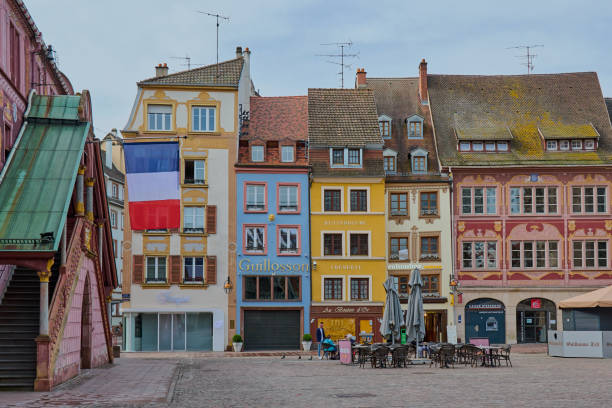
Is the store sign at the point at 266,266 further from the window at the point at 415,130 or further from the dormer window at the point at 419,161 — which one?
the window at the point at 415,130

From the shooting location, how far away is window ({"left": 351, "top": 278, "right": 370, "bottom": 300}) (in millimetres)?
47344

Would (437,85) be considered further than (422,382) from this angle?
Yes

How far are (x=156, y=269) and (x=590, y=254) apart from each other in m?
23.4

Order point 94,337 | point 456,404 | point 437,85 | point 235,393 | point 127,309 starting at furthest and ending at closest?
point 437,85 < point 127,309 < point 94,337 < point 235,393 < point 456,404

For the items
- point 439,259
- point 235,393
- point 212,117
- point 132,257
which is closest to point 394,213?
point 439,259

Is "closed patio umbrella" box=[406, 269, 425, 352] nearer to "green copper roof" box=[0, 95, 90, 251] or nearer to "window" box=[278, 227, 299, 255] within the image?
"green copper roof" box=[0, 95, 90, 251]

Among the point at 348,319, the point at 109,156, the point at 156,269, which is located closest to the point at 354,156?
the point at 348,319

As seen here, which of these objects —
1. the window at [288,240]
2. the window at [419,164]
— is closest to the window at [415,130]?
the window at [419,164]

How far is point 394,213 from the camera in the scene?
160 feet

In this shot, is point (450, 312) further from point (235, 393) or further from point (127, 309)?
point (235, 393)

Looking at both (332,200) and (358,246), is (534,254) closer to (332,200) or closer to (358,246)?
(358,246)

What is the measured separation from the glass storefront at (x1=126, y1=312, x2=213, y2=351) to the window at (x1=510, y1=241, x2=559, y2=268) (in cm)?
1705

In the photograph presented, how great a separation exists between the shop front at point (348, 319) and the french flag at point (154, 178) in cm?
2396

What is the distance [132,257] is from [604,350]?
23.9 m
